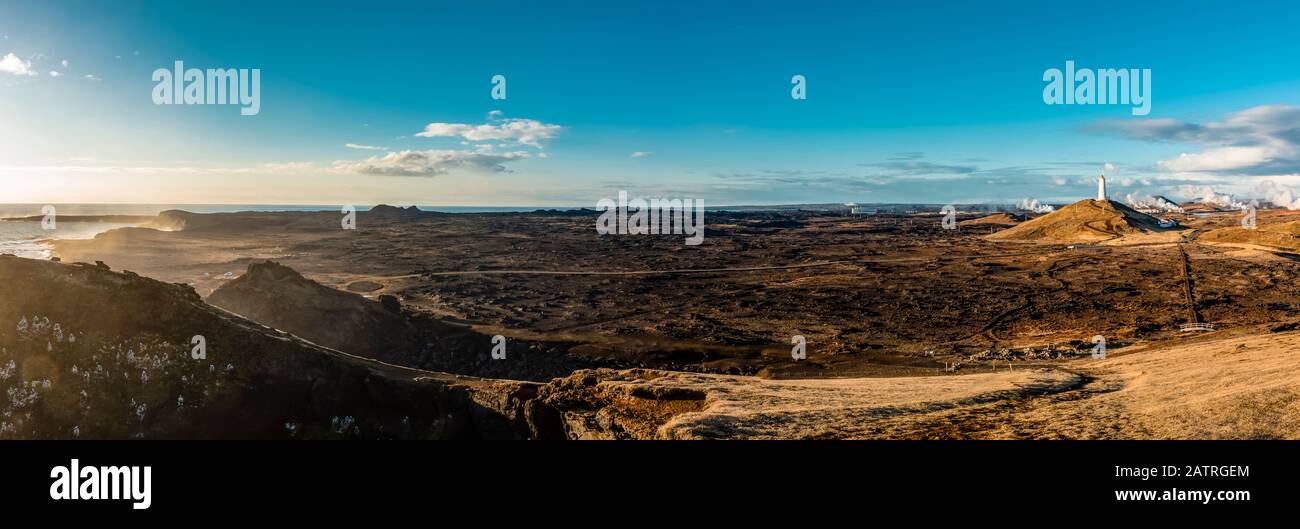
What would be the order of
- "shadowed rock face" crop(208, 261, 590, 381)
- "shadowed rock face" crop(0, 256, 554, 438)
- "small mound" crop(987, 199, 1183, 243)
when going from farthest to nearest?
"small mound" crop(987, 199, 1183, 243), "shadowed rock face" crop(208, 261, 590, 381), "shadowed rock face" crop(0, 256, 554, 438)

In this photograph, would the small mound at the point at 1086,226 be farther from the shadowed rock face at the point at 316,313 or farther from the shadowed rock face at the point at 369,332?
the shadowed rock face at the point at 316,313

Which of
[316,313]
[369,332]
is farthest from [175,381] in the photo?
[316,313]

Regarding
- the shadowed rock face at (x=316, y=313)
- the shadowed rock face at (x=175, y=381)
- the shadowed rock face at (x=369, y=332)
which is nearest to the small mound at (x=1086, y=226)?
the shadowed rock face at (x=369, y=332)

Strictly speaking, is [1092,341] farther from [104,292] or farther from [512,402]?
[104,292]

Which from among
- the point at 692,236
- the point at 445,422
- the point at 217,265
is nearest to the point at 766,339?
the point at 445,422

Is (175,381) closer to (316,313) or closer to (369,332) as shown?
(369,332)

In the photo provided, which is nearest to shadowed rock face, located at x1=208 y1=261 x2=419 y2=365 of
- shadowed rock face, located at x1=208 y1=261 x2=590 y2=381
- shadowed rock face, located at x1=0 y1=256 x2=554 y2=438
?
shadowed rock face, located at x1=208 y1=261 x2=590 y2=381

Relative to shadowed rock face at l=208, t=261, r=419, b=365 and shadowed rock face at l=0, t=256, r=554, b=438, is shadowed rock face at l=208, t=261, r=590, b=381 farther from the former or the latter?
shadowed rock face at l=0, t=256, r=554, b=438
